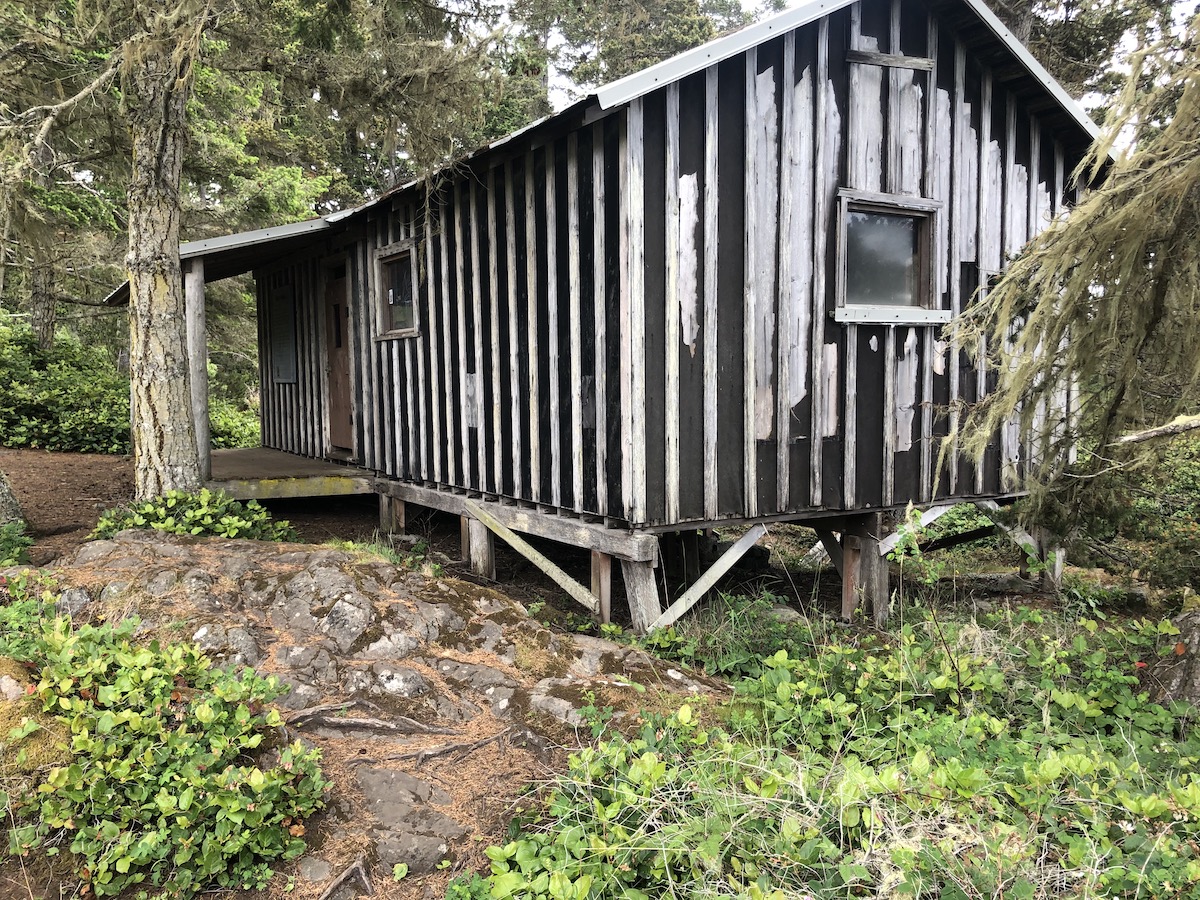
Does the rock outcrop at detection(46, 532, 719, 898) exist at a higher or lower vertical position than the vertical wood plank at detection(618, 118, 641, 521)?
lower

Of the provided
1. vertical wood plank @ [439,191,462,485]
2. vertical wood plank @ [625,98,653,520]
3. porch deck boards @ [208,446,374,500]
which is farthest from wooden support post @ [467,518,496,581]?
vertical wood plank @ [625,98,653,520]

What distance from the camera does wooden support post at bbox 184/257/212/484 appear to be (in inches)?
325

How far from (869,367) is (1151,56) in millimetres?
3043

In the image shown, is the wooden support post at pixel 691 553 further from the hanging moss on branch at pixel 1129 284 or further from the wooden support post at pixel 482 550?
the hanging moss on branch at pixel 1129 284

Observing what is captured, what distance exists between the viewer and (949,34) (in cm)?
670

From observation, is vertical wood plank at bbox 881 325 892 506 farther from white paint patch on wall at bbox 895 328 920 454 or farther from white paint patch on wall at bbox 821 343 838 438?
white paint patch on wall at bbox 821 343 838 438

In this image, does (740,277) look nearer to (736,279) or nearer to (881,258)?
(736,279)

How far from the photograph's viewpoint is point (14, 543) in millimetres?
6145

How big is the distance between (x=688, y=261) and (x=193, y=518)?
487cm

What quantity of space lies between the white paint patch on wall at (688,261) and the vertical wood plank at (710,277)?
8 cm

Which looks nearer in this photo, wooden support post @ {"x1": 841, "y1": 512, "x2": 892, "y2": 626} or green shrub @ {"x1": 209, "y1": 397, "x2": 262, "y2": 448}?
wooden support post @ {"x1": 841, "y1": 512, "x2": 892, "y2": 626}

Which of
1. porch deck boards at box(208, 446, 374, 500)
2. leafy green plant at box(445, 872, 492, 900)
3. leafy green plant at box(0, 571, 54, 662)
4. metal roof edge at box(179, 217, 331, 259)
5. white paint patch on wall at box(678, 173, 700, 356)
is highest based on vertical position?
metal roof edge at box(179, 217, 331, 259)

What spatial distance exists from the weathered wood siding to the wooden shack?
0.07ft

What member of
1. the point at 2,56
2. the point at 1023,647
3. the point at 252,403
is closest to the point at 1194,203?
the point at 1023,647
